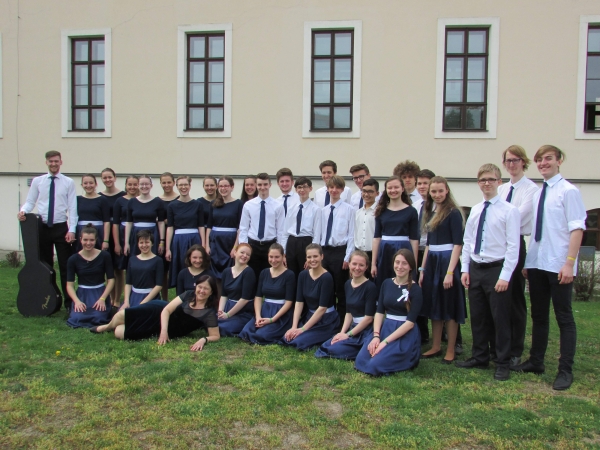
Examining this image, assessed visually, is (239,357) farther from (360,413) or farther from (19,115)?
(19,115)

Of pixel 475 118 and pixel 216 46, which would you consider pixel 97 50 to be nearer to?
pixel 216 46

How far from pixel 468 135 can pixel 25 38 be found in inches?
421

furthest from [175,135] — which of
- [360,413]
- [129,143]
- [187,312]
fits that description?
[360,413]

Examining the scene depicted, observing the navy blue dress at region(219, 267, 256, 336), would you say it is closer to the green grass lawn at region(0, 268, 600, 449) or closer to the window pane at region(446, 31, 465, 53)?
the green grass lawn at region(0, 268, 600, 449)

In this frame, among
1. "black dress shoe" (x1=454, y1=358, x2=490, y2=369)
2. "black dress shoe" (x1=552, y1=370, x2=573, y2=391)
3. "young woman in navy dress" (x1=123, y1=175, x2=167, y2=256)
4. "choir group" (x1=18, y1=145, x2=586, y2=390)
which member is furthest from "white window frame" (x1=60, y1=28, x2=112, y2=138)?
"black dress shoe" (x1=552, y1=370, x2=573, y2=391)

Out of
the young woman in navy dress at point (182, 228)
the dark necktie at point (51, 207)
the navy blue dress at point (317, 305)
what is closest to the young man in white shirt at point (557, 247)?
the navy blue dress at point (317, 305)

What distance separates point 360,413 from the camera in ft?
12.6

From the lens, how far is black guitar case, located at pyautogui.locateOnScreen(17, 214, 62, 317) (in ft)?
22.9

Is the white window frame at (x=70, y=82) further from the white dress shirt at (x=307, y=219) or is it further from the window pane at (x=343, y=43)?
the white dress shirt at (x=307, y=219)

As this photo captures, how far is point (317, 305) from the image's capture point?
5910 millimetres

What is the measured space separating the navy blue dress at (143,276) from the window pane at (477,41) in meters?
8.75

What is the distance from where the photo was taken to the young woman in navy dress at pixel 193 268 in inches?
251

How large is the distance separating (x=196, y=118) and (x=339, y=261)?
7.83 metres

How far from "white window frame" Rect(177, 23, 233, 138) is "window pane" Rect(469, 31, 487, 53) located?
5.33m
